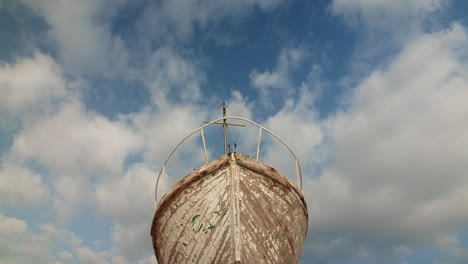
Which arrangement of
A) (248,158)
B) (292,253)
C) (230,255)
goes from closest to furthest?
(230,255) < (248,158) < (292,253)

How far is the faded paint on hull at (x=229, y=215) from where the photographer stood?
7691 mm

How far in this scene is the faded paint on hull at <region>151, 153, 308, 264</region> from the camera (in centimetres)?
769

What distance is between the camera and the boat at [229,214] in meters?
7.70

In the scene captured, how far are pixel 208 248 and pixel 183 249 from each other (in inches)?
27.2

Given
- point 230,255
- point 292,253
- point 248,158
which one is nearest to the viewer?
point 230,255

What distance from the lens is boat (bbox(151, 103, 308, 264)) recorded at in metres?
7.70

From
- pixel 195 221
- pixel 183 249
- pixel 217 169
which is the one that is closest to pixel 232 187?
pixel 217 169

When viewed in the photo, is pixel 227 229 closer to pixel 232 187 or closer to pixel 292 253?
pixel 232 187

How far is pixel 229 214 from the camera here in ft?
25.2

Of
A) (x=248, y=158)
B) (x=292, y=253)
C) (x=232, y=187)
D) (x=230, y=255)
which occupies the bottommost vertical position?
(x=230, y=255)

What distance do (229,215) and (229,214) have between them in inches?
0.8

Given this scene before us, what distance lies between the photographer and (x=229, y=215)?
7.68 m

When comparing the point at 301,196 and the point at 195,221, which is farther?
the point at 301,196

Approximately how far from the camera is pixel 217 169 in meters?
7.95
